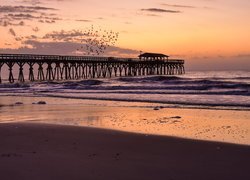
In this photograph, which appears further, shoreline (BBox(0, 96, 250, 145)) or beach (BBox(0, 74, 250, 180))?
shoreline (BBox(0, 96, 250, 145))

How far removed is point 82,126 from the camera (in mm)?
10875

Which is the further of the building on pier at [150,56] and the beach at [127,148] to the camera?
the building on pier at [150,56]

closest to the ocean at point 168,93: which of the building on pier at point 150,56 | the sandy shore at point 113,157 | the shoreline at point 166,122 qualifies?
the shoreline at point 166,122

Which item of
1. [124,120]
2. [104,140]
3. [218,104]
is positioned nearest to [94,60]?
[218,104]

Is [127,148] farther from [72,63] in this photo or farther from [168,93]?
[72,63]

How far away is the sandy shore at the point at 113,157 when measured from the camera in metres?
5.82

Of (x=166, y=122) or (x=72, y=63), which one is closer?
(x=166, y=122)

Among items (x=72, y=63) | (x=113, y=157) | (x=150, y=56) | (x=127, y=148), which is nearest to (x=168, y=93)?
(x=127, y=148)

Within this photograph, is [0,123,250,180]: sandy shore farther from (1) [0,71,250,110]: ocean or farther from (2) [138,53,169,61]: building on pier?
(2) [138,53,169,61]: building on pier

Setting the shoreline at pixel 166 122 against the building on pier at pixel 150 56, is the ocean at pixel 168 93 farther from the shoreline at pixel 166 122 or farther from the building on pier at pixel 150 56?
the building on pier at pixel 150 56

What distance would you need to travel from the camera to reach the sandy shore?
5.82m

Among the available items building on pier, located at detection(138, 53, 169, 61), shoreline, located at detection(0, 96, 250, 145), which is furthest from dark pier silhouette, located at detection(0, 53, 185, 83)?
shoreline, located at detection(0, 96, 250, 145)

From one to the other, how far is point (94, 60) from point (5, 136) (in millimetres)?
50443

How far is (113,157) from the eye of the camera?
22.7 feet
